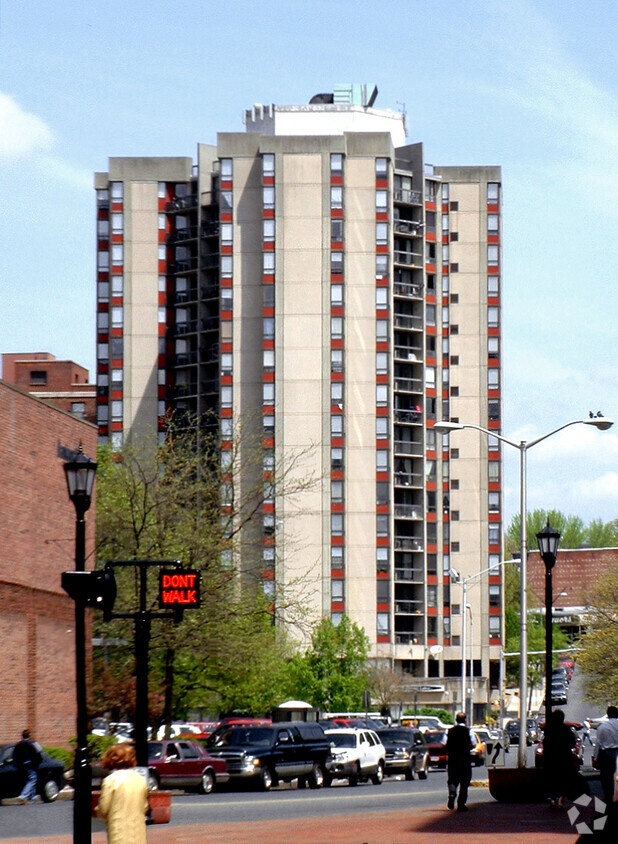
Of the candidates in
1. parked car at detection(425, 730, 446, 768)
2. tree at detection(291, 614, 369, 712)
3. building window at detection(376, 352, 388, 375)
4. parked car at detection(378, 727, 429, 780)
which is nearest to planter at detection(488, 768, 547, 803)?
parked car at detection(378, 727, 429, 780)

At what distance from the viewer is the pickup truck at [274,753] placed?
41.7 metres

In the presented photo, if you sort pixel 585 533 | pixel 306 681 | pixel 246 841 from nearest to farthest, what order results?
1. pixel 246 841
2. pixel 306 681
3. pixel 585 533

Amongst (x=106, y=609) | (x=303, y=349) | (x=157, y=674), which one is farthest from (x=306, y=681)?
(x=106, y=609)

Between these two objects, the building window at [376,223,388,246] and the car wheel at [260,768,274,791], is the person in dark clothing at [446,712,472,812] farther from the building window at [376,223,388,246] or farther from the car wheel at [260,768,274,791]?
the building window at [376,223,388,246]

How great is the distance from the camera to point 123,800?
1288 cm

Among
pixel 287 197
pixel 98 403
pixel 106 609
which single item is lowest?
pixel 106 609

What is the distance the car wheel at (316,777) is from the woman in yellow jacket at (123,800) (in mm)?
31496

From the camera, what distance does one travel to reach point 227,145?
354 ft

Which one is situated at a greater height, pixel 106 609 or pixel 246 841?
pixel 106 609

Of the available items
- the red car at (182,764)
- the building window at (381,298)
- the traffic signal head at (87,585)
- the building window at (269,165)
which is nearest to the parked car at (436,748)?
the red car at (182,764)

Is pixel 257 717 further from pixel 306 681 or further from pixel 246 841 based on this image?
pixel 246 841

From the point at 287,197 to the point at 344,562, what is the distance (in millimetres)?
25605

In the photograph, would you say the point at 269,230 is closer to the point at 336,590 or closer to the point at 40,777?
the point at 336,590

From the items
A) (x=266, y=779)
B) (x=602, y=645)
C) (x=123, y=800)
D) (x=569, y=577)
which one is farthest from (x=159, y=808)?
(x=569, y=577)
